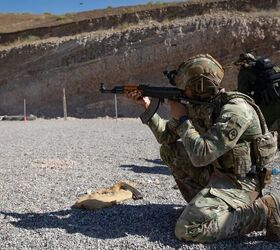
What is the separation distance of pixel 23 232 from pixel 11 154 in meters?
6.11

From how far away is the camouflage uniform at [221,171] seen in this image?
3.73 meters

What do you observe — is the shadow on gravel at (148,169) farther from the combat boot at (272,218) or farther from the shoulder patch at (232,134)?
the shoulder patch at (232,134)

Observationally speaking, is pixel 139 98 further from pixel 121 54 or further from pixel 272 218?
pixel 121 54

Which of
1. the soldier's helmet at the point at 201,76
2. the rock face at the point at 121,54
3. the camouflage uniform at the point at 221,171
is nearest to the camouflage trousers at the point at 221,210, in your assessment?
the camouflage uniform at the point at 221,171

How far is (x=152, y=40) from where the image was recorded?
2973cm

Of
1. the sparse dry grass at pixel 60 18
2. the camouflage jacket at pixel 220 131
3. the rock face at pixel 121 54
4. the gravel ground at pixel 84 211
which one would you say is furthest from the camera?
the sparse dry grass at pixel 60 18

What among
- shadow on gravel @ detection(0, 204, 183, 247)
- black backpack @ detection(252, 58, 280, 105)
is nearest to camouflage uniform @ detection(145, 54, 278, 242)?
shadow on gravel @ detection(0, 204, 183, 247)

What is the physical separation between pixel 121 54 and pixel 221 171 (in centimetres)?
2680

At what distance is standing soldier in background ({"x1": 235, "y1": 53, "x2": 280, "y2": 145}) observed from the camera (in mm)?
6430

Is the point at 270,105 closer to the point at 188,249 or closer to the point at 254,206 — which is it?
the point at 254,206

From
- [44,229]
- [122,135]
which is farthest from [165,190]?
[122,135]

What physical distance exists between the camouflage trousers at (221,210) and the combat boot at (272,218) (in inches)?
1.6

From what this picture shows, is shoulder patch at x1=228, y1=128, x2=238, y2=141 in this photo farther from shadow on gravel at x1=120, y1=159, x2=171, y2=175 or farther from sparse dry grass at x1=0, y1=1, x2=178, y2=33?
sparse dry grass at x1=0, y1=1, x2=178, y2=33

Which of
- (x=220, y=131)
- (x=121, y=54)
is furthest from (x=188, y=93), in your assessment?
(x=121, y=54)
